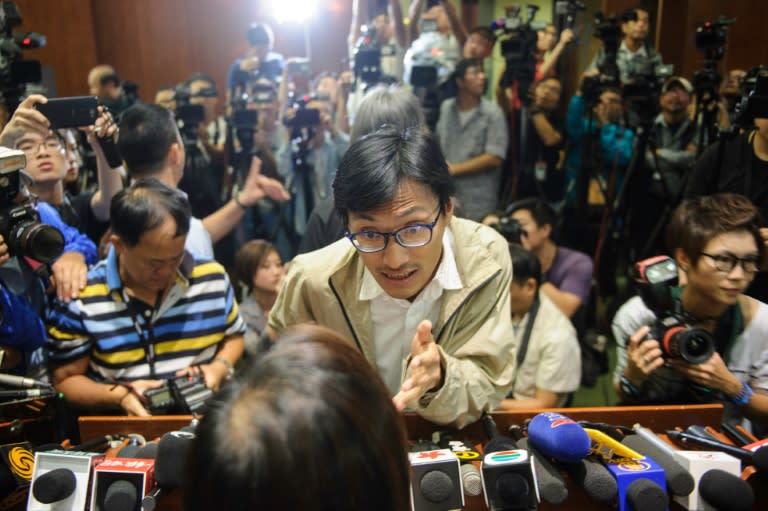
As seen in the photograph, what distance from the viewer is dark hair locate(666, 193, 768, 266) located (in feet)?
5.24

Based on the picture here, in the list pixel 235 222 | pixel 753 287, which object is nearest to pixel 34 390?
pixel 235 222

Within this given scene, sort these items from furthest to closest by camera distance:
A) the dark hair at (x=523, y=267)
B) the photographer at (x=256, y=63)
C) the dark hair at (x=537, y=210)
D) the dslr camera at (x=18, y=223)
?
the photographer at (x=256, y=63) → the dark hair at (x=537, y=210) → the dark hair at (x=523, y=267) → the dslr camera at (x=18, y=223)

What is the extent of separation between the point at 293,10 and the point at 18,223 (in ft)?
9.48

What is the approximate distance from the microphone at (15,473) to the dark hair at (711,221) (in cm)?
160

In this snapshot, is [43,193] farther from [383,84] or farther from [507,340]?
[383,84]

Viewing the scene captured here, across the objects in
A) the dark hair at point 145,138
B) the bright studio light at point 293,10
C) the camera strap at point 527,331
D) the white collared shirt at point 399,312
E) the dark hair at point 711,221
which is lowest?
the camera strap at point 527,331

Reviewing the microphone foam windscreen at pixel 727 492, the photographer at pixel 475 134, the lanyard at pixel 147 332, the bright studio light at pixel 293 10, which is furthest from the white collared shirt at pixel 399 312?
the bright studio light at pixel 293 10

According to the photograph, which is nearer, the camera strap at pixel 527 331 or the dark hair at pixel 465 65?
the camera strap at pixel 527 331

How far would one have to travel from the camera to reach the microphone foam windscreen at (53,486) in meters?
1.18

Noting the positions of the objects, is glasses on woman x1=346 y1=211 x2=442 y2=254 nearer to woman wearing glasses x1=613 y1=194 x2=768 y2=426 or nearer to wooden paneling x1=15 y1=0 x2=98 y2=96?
woman wearing glasses x1=613 y1=194 x2=768 y2=426

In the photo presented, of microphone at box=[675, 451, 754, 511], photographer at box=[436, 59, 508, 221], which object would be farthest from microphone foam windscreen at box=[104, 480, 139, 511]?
photographer at box=[436, 59, 508, 221]

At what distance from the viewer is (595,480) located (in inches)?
45.9

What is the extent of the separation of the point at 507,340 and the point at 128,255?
41.1 inches

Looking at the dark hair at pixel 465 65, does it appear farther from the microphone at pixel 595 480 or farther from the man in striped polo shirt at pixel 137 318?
the microphone at pixel 595 480
